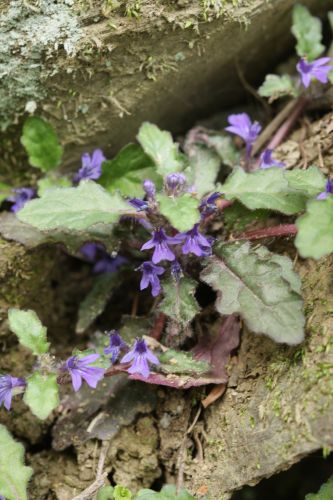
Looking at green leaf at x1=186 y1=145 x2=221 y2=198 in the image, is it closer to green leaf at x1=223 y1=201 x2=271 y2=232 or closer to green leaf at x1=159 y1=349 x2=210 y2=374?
green leaf at x1=223 y1=201 x2=271 y2=232

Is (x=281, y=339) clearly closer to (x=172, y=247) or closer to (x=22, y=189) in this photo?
(x=172, y=247)

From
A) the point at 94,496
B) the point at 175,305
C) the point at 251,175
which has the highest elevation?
the point at 251,175

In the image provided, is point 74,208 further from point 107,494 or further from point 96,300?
point 107,494

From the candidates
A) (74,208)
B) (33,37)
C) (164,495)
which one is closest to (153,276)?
(74,208)

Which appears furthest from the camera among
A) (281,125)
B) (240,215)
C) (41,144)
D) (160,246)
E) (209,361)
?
(281,125)

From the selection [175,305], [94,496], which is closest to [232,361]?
[175,305]

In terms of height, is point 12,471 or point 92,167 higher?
point 92,167
